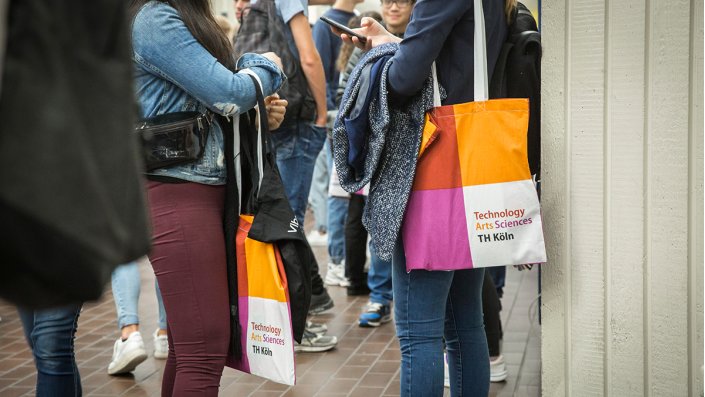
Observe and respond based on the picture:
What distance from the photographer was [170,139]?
2.88 m

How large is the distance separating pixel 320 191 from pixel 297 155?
12.8ft

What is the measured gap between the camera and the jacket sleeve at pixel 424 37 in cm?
286

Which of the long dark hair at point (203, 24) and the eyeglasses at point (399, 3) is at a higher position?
the eyeglasses at point (399, 3)

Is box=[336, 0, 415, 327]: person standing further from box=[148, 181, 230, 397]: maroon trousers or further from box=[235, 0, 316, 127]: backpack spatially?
box=[148, 181, 230, 397]: maroon trousers

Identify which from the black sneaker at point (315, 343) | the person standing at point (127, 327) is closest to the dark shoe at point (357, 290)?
the black sneaker at point (315, 343)

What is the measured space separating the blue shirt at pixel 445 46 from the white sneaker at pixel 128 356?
8.37 feet

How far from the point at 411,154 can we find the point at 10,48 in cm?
197

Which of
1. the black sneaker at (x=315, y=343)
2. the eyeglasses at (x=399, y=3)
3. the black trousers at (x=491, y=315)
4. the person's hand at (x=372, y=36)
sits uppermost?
the eyeglasses at (x=399, y=3)

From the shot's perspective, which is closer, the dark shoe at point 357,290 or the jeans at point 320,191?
the dark shoe at point 357,290

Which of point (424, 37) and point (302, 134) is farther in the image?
point (302, 134)

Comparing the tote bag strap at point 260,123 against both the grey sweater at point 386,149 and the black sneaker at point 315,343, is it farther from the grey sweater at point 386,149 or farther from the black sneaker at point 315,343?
the black sneaker at point 315,343

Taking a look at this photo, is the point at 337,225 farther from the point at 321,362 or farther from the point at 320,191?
the point at 321,362

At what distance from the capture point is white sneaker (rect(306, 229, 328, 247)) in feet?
31.7

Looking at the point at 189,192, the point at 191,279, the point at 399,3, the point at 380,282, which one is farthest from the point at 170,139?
the point at 380,282
